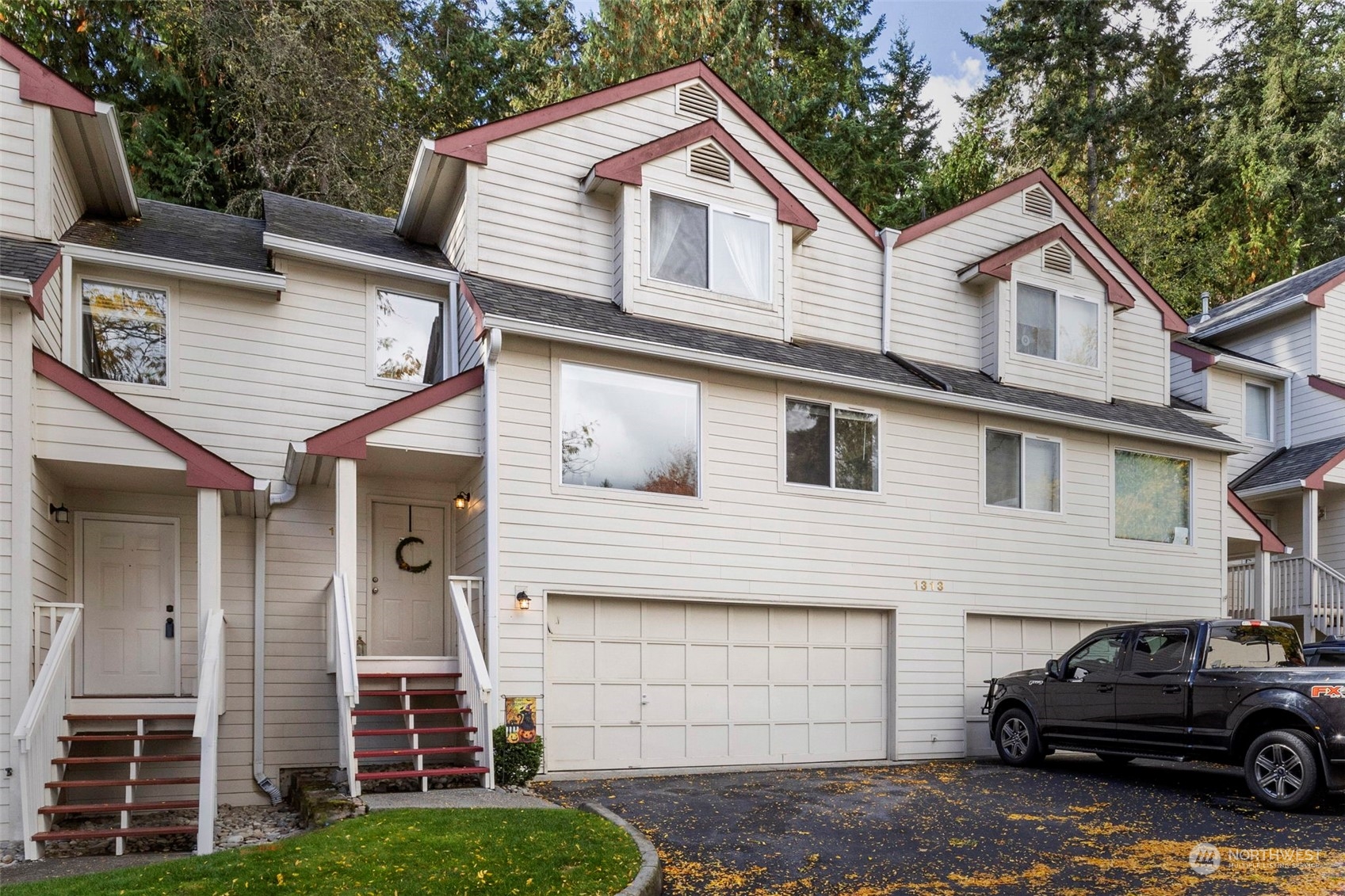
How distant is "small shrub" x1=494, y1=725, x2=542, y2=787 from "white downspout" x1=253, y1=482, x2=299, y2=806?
2.72 m

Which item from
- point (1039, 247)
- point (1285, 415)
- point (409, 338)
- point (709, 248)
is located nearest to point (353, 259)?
point (409, 338)

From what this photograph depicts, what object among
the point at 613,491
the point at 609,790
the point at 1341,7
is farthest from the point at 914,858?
the point at 1341,7

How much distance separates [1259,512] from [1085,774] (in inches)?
453

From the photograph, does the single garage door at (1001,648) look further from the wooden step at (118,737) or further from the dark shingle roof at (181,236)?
the dark shingle roof at (181,236)

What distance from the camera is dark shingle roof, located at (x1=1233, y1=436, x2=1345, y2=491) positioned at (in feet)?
61.2

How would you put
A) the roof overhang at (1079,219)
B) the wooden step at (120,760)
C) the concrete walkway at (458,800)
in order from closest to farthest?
the concrete walkway at (458,800)
the wooden step at (120,760)
the roof overhang at (1079,219)

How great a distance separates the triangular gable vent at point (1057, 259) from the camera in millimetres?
16016

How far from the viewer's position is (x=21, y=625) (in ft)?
29.1

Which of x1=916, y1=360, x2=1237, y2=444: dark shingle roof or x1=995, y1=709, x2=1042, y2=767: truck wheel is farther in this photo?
x1=916, y1=360, x2=1237, y2=444: dark shingle roof

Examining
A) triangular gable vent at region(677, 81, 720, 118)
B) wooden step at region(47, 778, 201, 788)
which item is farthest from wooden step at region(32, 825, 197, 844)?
triangular gable vent at region(677, 81, 720, 118)

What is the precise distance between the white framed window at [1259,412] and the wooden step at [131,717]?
19.4 meters

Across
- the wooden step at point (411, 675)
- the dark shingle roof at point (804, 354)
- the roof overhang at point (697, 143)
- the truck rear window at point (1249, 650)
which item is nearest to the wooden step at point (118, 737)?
the wooden step at point (411, 675)

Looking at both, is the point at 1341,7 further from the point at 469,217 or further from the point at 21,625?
the point at 21,625

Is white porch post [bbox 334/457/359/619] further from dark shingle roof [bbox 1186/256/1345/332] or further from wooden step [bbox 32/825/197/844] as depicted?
dark shingle roof [bbox 1186/256/1345/332]
